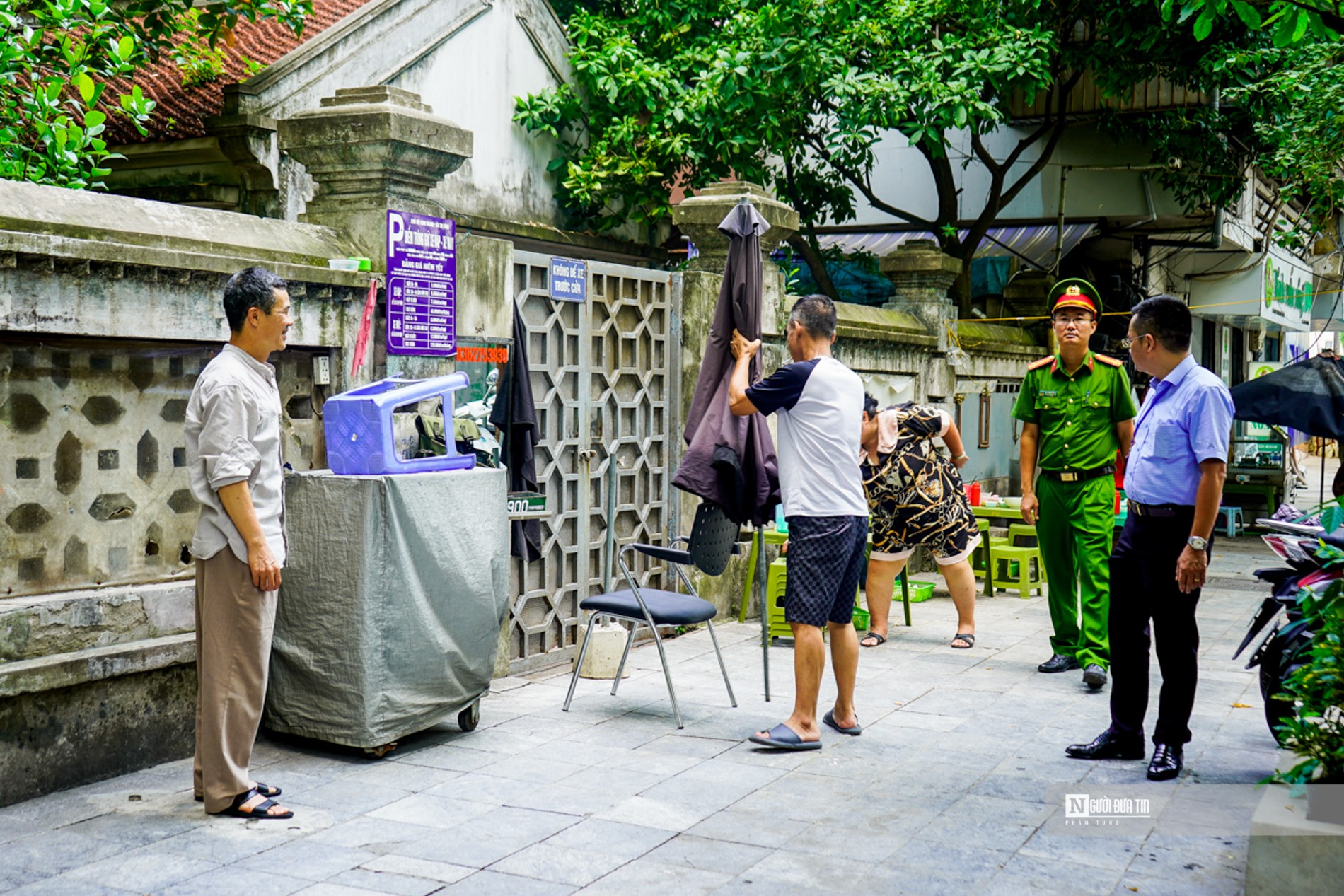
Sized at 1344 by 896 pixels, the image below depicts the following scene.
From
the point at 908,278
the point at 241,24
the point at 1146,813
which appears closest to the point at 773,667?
the point at 1146,813

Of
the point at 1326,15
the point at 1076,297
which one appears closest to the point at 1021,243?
the point at 1076,297

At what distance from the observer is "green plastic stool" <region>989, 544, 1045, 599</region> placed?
10242mm

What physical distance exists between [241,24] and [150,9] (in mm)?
4819

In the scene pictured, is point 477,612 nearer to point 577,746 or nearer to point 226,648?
point 577,746

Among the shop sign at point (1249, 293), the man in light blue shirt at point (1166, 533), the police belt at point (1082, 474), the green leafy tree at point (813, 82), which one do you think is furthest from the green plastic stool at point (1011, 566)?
the shop sign at point (1249, 293)

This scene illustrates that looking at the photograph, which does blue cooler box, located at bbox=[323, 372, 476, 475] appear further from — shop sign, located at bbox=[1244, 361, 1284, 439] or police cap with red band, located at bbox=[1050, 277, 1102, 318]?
shop sign, located at bbox=[1244, 361, 1284, 439]

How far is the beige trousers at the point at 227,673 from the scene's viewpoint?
4547 millimetres

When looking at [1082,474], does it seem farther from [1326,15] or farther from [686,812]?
[686,812]

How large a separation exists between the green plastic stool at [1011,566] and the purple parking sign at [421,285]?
5.67 metres

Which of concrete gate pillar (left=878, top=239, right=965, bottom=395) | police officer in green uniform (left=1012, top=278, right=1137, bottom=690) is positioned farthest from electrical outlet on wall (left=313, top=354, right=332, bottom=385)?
concrete gate pillar (left=878, top=239, right=965, bottom=395)

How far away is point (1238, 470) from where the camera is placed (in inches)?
629

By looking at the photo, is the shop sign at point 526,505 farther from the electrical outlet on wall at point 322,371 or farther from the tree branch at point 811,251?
the tree branch at point 811,251

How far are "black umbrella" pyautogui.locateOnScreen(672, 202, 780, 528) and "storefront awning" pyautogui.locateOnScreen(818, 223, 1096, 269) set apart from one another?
920cm

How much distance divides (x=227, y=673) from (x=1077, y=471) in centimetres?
482
